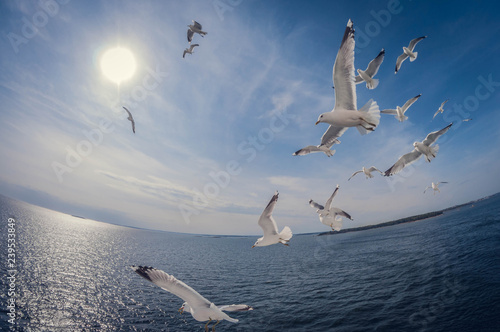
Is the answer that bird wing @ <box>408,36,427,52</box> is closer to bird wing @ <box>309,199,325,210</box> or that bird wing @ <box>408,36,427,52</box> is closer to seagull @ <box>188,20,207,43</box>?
bird wing @ <box>309,199,325,210</box>

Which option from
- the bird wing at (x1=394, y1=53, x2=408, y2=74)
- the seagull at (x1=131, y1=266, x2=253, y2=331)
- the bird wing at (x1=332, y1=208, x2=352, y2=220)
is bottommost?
the seagull at (x1=131, y1=266, x2=253, y2=331)

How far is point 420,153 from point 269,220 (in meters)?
9.66

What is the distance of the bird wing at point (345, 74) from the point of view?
6.66 m

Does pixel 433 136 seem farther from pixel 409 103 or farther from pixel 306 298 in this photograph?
pixel 306 298

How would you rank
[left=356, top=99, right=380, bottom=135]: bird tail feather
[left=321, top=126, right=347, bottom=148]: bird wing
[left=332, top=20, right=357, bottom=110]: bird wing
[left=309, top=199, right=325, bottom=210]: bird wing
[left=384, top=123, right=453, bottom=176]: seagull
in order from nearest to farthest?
[left=332, top=20, right=357, bottom=110]: bird wing < [left=356, top=99, right=380, bottom=135]: bird tail feather < [left=321, top=126, right=347, bottom=148]: bird wing < [left=384, top=123, right=453, bottom=176]: seagull < [left=309, top=199, right=325, bottom=210]: bird wing

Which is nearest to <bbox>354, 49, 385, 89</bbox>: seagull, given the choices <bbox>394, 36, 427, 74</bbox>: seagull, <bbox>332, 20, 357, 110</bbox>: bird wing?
<bbox>394, 36, 427, 74</bbox>: seagull

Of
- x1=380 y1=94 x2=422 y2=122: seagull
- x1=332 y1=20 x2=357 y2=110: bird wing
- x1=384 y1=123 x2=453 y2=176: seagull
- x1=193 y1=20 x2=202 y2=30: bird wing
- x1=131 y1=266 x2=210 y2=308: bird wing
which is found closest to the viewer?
x1=131 y1=266 x2=210 y2=308: bird wing

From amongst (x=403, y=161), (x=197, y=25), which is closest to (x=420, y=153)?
(x=403, y=161)

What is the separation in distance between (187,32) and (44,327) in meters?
22.3

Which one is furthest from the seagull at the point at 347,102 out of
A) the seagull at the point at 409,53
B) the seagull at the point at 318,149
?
the seagull at the point at 409,53

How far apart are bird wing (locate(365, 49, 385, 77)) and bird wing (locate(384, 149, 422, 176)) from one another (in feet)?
15.9

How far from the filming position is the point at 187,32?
15.9 m

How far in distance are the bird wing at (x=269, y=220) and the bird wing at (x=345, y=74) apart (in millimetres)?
4201

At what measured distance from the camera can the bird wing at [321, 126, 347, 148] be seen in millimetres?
9852
